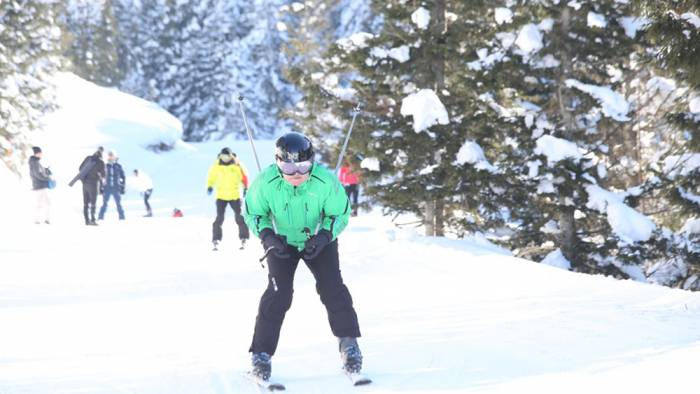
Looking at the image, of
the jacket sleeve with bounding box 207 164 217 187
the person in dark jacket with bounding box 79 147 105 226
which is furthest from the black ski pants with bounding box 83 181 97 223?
the jacket sleeve with bounding box 207 164 217 187

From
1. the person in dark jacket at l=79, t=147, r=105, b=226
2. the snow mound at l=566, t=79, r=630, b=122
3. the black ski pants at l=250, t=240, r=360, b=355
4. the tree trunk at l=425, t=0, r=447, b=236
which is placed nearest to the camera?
the black ski pants at l=250, t=240, r=360, b=355

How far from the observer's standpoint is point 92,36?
58.9 m

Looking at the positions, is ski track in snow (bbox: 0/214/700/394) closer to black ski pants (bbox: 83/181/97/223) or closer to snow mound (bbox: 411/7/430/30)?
snow mound (bbox: 411/7/430/30)

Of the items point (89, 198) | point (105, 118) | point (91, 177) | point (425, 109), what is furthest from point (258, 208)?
point (105, 118)

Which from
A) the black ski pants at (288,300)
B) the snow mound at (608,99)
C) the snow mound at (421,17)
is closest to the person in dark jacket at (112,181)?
the snow mound at (421,17)

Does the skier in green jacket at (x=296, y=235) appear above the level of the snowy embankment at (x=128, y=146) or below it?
below

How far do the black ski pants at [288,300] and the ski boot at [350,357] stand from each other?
5cm

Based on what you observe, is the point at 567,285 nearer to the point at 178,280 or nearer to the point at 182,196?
the point at 178,280

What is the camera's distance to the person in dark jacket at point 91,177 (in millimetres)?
18266

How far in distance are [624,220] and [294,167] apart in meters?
7.86

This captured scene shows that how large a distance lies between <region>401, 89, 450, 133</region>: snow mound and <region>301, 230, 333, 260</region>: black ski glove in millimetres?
7517

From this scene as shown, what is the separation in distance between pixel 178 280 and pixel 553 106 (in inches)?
292

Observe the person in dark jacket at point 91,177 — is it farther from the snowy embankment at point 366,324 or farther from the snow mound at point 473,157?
the snow mound at point 473,157

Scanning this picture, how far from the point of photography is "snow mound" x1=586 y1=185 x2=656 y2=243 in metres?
10.9
